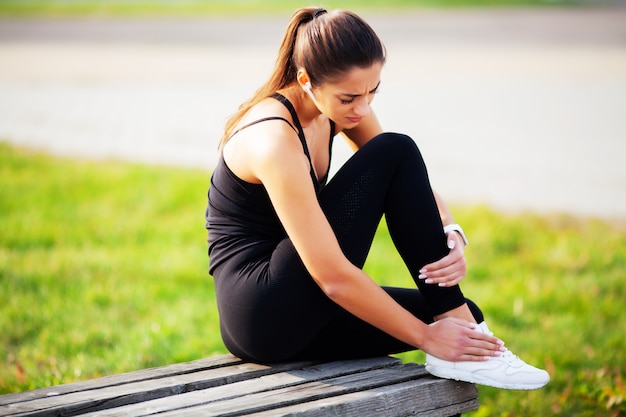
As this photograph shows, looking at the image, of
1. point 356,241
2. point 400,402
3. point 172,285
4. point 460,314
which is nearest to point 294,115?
point 356,241

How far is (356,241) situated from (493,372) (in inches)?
21.9

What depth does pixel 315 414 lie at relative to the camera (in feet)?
7.21

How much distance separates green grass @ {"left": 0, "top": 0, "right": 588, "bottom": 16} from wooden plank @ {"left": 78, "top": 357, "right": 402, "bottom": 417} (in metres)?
19.1

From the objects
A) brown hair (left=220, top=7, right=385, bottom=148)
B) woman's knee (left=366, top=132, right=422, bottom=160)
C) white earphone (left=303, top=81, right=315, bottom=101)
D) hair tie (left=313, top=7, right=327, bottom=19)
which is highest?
hair tie (left=313, top=7, right=327, bottom=19)

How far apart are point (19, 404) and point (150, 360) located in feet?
5.01

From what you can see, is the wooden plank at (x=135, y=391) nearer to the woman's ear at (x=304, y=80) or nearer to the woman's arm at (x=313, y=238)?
Answer: the woman's arm at (x=313, y=238)

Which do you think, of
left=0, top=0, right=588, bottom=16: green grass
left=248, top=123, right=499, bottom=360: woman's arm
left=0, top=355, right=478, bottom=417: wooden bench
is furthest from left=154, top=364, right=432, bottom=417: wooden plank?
left=0, top=0, right=588, bottom=16: green grass

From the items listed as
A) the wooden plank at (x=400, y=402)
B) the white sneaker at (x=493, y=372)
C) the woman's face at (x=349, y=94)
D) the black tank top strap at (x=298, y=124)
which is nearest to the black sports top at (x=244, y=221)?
the black tank top strap at (x=298, y=124)

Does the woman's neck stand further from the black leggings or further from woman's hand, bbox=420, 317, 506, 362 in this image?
woman's hand, bbox=420, 317, 506, 362

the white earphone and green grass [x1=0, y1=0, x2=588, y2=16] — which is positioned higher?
green grass [x1=0, y1=0, x2=588, y2=16]

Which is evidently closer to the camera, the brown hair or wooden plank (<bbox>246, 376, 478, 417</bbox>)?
wooden plank (<bbox>246, 376, 478, 417</bbox>)

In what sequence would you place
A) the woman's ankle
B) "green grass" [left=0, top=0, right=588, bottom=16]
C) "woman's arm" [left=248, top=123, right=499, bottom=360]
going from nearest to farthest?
"woman's arm" [left=248, top=123, right=499, bottom=360] < the woman's ankle < "green grass" [left=0, top=0, right=588, bottom=16]

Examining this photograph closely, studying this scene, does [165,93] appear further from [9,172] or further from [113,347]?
[113,347]

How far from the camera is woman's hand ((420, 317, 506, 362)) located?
249 cm
